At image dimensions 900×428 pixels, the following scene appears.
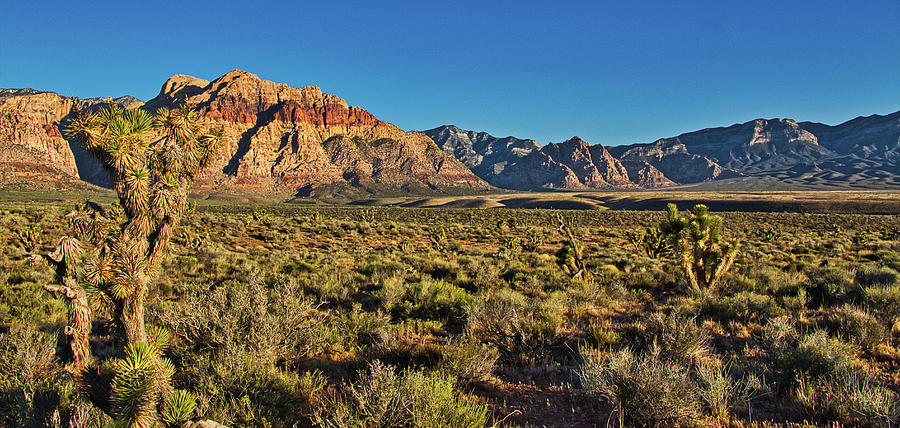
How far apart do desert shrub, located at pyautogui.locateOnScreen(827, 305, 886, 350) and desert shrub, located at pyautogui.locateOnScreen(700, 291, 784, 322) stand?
3.25 ft

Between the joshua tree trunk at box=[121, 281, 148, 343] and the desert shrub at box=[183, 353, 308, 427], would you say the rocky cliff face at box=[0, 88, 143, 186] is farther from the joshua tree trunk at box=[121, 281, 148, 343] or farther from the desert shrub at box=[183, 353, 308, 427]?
the desert shrub at box=[183, 353, 308, 427]

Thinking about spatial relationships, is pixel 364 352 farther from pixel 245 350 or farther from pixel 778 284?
pixel 778 284

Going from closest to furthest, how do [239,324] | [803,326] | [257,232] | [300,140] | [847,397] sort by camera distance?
1. [847,397]
2. [239,324]
3. [803,326]
4. [257,232]
5. [300,140]

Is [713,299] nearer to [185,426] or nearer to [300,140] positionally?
[185,426]

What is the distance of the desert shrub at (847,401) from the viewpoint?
350 cm

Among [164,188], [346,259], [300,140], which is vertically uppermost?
[300,140]

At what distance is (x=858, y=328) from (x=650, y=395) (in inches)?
177

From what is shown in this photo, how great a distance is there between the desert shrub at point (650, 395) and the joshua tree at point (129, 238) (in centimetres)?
395

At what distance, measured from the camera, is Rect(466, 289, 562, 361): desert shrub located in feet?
19.0

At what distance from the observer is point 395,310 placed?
8.31 meters

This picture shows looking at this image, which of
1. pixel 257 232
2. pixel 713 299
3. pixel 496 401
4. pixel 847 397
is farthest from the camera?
pixel 257 232

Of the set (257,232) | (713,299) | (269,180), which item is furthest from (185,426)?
(269,180)

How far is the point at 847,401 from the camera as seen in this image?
12.1ft

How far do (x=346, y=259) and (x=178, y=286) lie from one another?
5.97 metres
